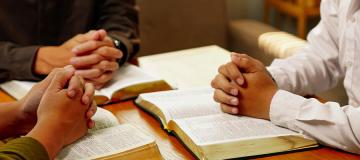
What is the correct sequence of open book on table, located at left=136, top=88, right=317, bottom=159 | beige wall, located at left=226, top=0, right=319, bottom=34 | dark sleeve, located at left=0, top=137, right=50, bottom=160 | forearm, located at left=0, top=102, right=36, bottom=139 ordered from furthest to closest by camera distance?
beige wall, located at left=226, top=0, right=319, bottom=34 → forearm, located at left=0, top=102, right=36, bottom=139 → open book on table, located at left=136, top=88, right=317, bottom=159 → dark sleeve, located at left=0, top=137, right=50, bottom=160

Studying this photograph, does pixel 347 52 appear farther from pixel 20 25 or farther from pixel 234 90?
pixel 20 25

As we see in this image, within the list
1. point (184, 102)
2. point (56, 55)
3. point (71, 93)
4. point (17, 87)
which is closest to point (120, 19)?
point (56, 55)

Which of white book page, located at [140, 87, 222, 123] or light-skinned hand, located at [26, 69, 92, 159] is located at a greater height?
light-skinned hand, located at [26, 69, 92, 159]

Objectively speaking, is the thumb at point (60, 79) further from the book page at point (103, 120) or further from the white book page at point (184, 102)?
the white book page at point (184, 102)

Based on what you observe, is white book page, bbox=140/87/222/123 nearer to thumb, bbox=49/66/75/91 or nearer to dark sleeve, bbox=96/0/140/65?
thumb, bbox=49/66/75/91

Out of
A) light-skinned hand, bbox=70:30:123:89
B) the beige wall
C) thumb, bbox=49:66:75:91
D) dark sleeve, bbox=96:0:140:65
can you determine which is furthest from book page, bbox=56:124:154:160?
the beige wall

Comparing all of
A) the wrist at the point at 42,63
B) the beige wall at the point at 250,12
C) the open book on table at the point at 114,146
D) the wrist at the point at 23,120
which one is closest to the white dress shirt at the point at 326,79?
the open book on table at the point at 114,146

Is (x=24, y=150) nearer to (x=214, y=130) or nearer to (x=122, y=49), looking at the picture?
(x=214, y=130)

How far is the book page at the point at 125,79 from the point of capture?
1370mm

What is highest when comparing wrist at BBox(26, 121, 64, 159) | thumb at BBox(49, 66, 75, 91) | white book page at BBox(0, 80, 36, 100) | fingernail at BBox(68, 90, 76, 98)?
thumb at BBox(49, 66, 75, 91)

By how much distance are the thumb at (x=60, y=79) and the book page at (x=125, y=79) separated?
0.23m

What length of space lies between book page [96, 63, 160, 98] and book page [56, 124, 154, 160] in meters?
0.27

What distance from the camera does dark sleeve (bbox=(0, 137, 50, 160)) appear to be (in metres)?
0.89

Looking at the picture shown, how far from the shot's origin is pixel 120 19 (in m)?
1.77
